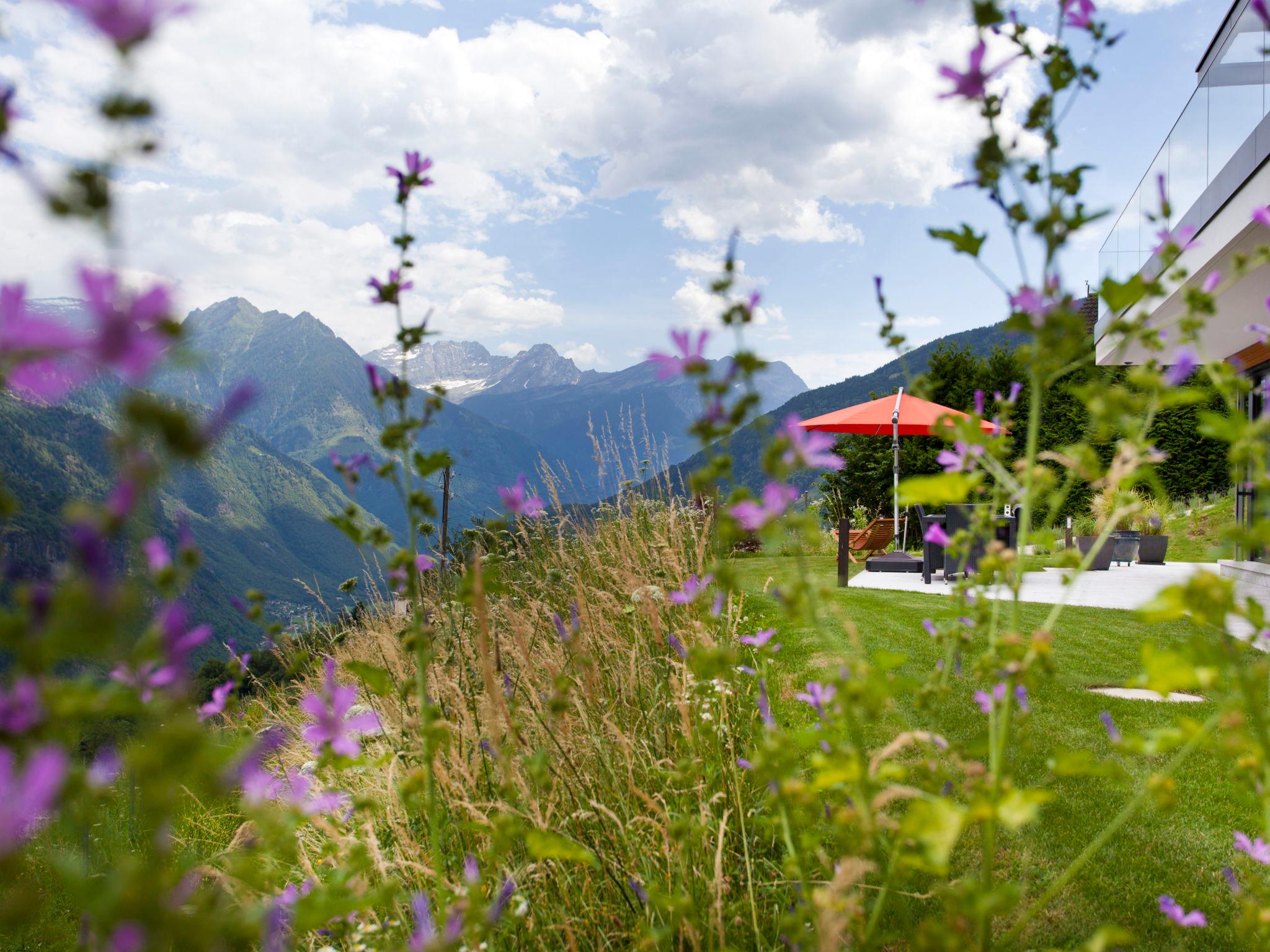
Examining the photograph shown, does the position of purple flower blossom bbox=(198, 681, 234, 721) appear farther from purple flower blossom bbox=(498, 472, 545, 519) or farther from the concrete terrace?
the concrete terrace

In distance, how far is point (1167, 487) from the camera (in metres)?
13.7

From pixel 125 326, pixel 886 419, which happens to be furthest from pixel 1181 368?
pixel 886 419

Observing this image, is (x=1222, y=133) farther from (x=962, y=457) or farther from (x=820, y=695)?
(x=820, y=695)

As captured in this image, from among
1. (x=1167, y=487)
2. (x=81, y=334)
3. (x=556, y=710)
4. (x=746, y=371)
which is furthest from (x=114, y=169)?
(x=1167, y=487)

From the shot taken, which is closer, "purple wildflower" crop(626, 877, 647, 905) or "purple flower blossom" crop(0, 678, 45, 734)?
"purple flower blossom" crop(0, 678, 45, 734)

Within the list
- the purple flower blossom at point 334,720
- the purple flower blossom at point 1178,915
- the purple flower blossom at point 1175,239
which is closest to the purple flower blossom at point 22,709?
the purple flower blossom at point 334,720

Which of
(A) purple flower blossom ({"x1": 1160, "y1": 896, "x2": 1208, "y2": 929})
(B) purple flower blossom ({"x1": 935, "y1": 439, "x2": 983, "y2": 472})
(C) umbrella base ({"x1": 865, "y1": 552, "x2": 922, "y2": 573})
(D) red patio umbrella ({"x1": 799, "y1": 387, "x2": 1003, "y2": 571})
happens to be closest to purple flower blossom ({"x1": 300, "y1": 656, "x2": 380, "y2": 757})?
(B) purple flower blossom ({"x1": 935, "y1": 439, "x2": 983, "y2": 472})

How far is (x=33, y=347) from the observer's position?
1.34ft

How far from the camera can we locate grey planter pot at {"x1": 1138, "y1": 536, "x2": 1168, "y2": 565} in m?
9.55

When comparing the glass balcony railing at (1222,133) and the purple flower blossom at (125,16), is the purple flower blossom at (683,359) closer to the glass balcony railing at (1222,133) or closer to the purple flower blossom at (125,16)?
the purple flower blossom at (125,16)

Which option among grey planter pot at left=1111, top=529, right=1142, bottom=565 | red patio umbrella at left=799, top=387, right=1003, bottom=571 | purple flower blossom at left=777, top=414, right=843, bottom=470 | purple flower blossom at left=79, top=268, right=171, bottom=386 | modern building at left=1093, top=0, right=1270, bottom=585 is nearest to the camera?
purple flower blossom at left=79, top=268, right=171, bottom=386

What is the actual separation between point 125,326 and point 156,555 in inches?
5.9

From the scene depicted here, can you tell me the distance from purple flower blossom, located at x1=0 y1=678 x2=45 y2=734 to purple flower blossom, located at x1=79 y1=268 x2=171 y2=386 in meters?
0.19

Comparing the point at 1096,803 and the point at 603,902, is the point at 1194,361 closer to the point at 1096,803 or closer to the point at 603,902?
the point at 603,902
